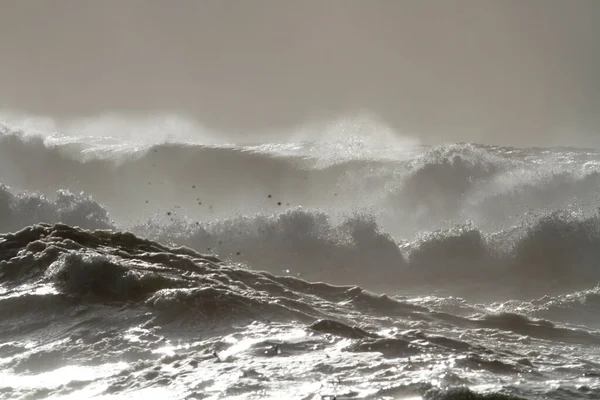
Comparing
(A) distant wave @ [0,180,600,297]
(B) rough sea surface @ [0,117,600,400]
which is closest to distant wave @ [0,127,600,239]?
(B) rough sea surface @ [0,117,600,400]

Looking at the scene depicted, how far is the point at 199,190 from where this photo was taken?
829 inches

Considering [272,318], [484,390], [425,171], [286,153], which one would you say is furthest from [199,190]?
[484,390]

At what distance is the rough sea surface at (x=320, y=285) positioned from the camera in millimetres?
5301

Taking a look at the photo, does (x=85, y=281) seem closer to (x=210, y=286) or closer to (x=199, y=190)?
(x=210, y=286)

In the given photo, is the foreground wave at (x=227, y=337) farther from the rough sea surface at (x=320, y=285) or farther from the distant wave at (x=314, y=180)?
the distant wave at (x=314, y=180)

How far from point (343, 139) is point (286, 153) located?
1862 mm

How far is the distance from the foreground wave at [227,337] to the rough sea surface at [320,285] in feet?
0.07

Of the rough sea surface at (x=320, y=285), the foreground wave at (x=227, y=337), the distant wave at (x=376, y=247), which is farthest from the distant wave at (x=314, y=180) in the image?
the foreground wave at (x=227, y=337)

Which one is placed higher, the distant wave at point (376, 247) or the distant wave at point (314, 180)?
the distant wave at point (314, 180)

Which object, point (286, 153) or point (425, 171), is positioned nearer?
point (425, 171)

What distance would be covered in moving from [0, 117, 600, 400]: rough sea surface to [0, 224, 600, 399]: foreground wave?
0.07 ft

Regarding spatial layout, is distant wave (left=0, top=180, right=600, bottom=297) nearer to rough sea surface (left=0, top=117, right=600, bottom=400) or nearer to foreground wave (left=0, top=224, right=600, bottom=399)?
rough sea surface (left=0, top=117, right=600, bottom=400)

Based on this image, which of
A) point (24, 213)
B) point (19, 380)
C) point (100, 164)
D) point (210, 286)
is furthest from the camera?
point (100, 164)

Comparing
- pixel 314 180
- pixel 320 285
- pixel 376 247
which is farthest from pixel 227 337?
pixel 314 180
